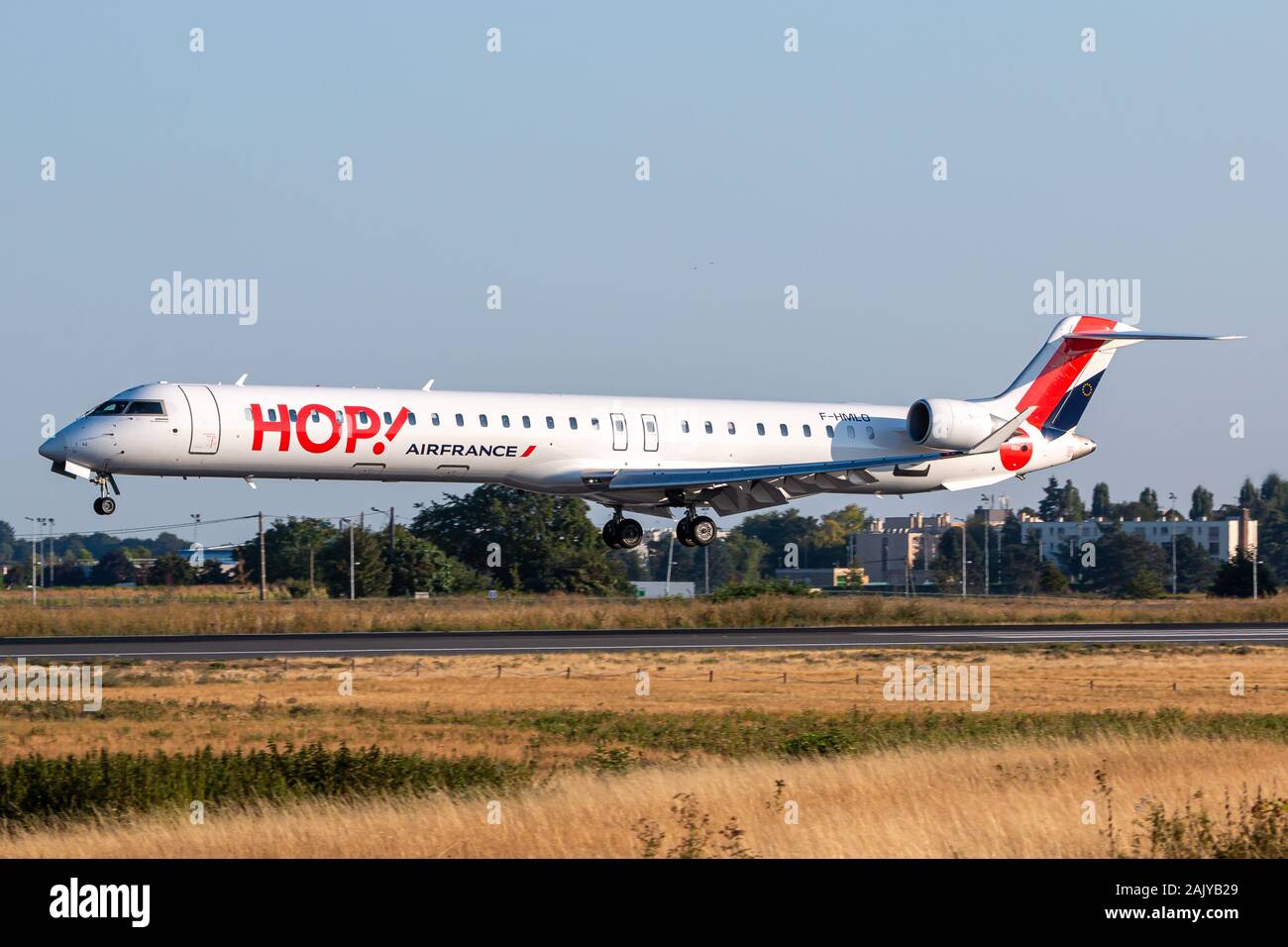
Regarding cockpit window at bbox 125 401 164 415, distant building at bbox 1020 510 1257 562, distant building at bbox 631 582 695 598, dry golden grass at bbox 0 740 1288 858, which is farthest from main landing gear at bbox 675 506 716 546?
distant building at bbox 1020 510 1257 562

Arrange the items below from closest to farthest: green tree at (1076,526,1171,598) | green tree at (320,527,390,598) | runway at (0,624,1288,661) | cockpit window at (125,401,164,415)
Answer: runway at (0,624,1288,661) → cockpit window at (125,401,164,415) → green tree at (320,527,390,598) → green tree at (1076,526,1171,598)

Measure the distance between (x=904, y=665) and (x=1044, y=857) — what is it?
19.2 metres

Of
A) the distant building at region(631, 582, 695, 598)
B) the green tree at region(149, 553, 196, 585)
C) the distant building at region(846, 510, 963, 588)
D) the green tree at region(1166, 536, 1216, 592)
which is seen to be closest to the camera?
the distant building at region(631, 582, 695, 598)

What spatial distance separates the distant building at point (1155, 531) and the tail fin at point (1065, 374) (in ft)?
229

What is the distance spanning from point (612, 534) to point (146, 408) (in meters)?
13.5

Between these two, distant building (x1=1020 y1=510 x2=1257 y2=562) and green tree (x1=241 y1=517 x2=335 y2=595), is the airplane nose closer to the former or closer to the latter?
green tree (x1=241 y1=517 x2=335 y2=595)

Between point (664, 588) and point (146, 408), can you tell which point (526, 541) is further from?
point (146, 408)

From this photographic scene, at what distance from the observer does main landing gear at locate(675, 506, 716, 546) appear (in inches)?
1725

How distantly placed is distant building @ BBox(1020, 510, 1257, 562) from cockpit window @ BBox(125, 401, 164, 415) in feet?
294

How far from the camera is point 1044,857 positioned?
13680 mm

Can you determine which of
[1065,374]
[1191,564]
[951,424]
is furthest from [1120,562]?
[951,424]

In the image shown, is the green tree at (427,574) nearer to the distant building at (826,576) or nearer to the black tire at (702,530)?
the distant building at (826,576)
